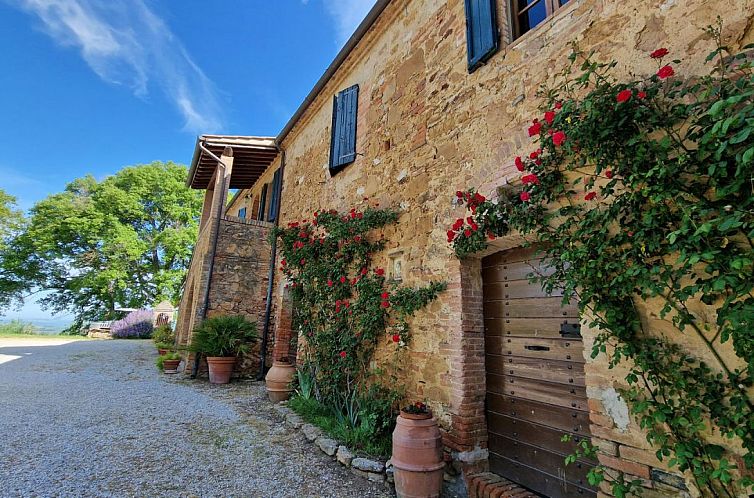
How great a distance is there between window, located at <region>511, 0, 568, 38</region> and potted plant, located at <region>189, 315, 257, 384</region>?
276 inches

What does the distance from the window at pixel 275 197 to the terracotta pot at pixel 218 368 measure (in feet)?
11.6

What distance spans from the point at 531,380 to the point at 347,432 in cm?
208

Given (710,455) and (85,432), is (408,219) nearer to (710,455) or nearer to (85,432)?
(710,455)

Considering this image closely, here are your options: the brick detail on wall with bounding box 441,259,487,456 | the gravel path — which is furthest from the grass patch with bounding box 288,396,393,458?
the brick detail on wall with bounding box 441,259,487,456

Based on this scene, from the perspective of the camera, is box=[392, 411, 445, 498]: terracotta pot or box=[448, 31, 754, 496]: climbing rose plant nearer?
box=[448, 31, 754, 496]: climbing rose plant

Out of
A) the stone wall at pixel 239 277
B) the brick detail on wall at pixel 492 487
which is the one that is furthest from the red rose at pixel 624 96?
the stone wall at pixel 239 277

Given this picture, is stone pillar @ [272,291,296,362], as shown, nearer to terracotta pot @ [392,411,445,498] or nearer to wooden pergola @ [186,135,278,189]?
wooden pergola @ [186,135,278,189]

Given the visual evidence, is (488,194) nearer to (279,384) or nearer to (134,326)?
(279,384)

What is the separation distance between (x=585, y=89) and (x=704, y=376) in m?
2.00

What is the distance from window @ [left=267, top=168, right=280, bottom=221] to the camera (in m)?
9.06

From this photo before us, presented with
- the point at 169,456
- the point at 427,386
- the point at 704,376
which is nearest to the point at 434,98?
the point at 427,386

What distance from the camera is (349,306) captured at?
16.1 ft

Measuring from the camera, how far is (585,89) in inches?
105

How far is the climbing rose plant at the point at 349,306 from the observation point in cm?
424
